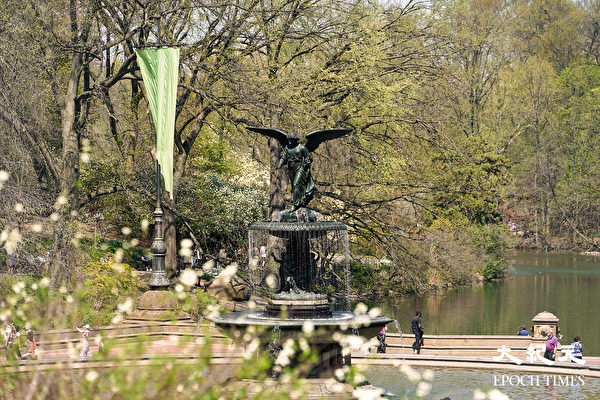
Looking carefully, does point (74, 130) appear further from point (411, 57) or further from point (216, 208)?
point (411, 57)

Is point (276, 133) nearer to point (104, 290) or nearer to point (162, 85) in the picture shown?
point (162, 85)

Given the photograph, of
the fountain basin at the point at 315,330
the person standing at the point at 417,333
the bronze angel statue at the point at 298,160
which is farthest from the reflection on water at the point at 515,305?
the fountain basin at the point at 315,330

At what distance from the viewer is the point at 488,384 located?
59.8 feet

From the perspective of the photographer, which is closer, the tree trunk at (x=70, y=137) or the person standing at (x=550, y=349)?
the person standing at (x=550, y=349)

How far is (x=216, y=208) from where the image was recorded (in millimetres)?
37562

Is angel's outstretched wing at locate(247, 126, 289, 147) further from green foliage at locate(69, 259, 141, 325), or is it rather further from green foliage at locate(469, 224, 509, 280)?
green foliage at locate(469, 224, 509, 280)

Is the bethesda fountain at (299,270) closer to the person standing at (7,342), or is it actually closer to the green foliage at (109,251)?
the person standing at (7,342)

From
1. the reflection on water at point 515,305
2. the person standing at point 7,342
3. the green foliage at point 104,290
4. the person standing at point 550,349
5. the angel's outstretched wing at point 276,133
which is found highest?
the angel's outstretched wing at point 276,133

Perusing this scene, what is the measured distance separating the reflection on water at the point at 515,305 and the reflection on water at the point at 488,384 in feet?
34.6

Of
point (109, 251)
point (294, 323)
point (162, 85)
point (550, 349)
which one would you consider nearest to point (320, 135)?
point (294, 323)

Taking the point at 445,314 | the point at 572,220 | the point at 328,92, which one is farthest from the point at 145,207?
the point at 572,220

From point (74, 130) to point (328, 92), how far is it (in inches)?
368

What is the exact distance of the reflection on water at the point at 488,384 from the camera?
17.1 meters

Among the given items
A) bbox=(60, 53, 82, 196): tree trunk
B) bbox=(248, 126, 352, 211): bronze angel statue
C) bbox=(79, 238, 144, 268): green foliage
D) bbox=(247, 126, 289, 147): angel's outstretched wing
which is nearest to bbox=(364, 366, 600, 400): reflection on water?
bbox=(248, 126, 352, 211): bronze angel statue
